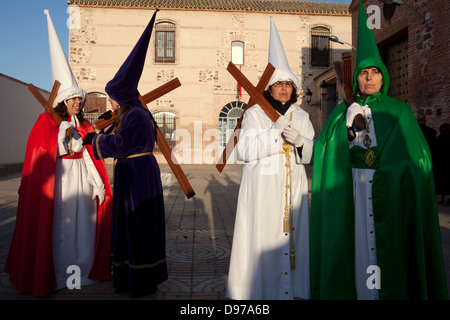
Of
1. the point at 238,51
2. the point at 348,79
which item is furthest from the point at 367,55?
the point at 238,51

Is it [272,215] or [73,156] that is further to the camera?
[73,156]

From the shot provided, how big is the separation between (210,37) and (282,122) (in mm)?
20039

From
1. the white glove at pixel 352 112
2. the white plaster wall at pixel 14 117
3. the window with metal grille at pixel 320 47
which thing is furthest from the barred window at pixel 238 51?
the white glove at pixel 352 112

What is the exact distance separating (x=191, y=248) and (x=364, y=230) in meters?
2.78

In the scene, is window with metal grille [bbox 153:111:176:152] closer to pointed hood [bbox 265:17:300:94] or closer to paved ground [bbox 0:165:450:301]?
paved ground [bbox 0:165:450:301]

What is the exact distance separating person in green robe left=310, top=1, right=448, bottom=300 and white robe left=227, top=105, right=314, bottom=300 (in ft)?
0.37

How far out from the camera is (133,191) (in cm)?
341

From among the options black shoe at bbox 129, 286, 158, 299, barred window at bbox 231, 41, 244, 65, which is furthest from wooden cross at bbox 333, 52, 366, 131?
barred window at bbox 231, 41, 244, 65

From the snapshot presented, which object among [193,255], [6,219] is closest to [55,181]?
[193,255]

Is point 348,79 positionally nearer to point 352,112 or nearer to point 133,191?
point 352,112

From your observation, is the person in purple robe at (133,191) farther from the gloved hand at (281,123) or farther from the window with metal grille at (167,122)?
the window with metal grille at (167,122)

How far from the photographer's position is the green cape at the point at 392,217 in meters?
2.60

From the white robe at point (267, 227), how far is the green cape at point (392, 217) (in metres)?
0.18
